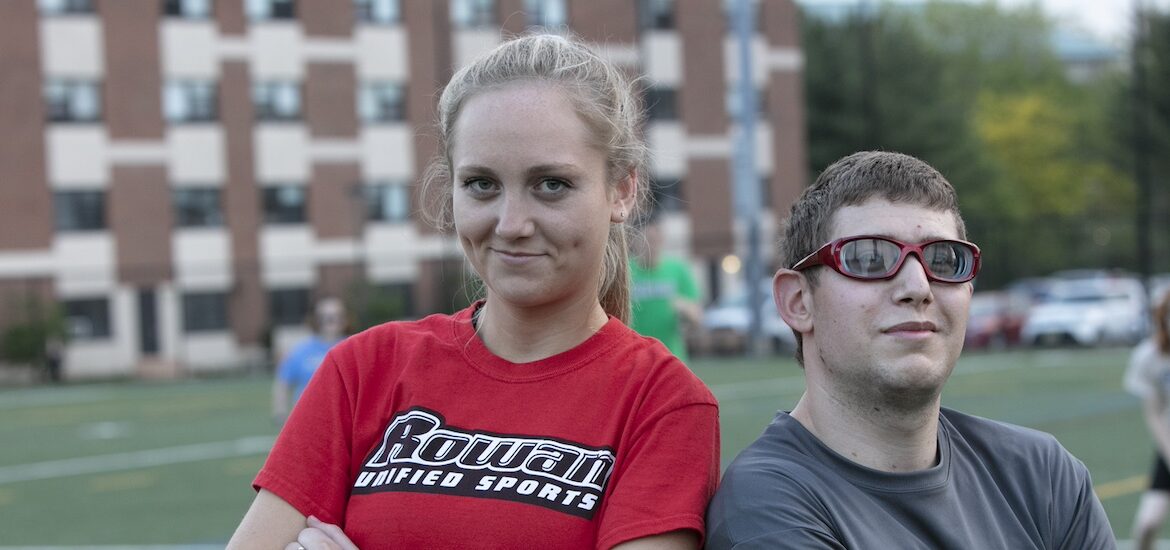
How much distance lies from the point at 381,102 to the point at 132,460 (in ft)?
96.7

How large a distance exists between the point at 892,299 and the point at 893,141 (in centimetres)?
4845

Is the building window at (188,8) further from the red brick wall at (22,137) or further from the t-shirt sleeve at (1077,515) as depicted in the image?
the t-shirt sleeve at (1077,515)

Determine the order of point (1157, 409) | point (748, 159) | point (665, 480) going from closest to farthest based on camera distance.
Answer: point (665, 480) → point (1157, 409) → point (748, 159)

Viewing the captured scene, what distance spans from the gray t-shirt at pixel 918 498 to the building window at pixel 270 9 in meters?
41.7

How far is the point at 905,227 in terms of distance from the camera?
2.53 m

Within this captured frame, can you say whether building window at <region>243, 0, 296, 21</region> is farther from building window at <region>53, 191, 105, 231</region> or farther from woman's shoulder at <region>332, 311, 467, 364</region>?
woman's shoulder at <region>332, 311, 467, 364</region>

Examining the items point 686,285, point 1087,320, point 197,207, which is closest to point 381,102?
point 197,207

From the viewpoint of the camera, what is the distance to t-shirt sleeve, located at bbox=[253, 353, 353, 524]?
2.54 meters

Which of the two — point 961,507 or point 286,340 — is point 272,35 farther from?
point 961,507

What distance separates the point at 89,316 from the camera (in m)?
39.0

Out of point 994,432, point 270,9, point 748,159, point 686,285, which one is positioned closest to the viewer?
point 994,432

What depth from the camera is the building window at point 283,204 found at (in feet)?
139

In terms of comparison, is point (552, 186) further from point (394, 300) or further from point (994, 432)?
point (394, 300)

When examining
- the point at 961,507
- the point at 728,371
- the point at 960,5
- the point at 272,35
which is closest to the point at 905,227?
the point at 961,507
